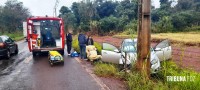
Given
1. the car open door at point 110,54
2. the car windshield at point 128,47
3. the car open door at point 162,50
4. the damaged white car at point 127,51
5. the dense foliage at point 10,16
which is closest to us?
the damaged white car at point 127,51

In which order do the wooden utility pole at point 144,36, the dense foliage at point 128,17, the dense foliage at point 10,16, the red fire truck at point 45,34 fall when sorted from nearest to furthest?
the wooden utility pole at point 144,36, the red fire truck at point 45,34, the dense foliage at point 128,17, the dense foliage at point 10,16

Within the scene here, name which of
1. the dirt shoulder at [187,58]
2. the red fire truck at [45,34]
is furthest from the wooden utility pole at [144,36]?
the red fire truck at [45,34]

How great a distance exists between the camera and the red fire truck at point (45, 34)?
1857 cm

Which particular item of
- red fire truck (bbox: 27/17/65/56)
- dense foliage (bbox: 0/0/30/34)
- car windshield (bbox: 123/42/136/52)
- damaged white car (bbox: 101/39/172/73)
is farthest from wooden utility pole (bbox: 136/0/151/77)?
dense foliage (bbox: 0/0/30/34)

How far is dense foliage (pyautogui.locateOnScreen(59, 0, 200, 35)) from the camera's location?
48.5 metres

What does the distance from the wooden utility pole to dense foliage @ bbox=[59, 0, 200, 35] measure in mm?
33340

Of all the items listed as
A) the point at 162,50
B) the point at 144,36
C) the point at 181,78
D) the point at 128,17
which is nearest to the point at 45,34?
the point at 162,50

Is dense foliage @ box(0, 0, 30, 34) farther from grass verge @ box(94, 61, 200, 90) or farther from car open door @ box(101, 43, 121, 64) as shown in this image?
grass verge @ box(94, 61, 200, 90)

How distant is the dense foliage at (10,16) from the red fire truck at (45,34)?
144ft

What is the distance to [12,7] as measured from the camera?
218ft

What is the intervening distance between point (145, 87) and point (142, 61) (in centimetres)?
123

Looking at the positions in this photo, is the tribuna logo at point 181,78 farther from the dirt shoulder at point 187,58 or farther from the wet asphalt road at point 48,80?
the wet asphalt road at point 48,80

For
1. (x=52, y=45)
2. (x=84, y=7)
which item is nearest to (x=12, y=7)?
(x=84, y=7)

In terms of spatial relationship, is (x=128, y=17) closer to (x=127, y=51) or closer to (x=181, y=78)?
(x=127, y=51)
